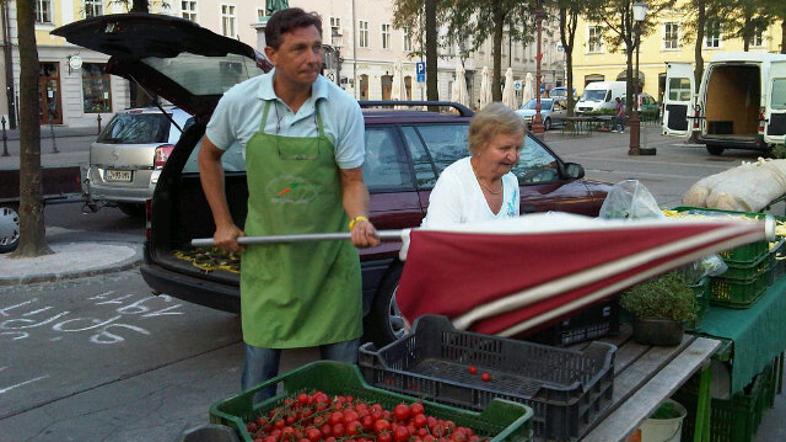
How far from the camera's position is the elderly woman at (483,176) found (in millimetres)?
3402

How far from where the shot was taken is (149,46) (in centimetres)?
439

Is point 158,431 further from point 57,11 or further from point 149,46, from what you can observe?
point 57,11

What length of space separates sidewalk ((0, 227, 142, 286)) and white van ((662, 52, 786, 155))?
17.0 metres

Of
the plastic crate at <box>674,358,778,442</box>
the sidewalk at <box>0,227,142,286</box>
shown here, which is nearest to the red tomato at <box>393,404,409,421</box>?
the plastic crate at <box>674,358,778,442</box>

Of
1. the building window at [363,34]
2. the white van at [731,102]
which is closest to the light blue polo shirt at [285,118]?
the white van at [731,102]

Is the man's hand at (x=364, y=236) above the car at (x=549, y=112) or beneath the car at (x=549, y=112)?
beneath

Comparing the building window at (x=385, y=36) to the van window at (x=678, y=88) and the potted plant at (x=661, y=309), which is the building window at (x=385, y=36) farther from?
the potted plant at (x=661, y=309)

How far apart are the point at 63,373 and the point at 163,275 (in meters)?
0.92

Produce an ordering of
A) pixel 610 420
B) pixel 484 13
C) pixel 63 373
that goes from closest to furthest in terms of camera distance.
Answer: pixel 610 420, pixel 63 373, pixel 484 13

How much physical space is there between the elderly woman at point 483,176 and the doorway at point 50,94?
41.5 meters

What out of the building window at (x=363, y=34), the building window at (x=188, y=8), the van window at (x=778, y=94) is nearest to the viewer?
the van window at (x=778, y=94)

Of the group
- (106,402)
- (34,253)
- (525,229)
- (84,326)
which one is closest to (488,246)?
(525,229)

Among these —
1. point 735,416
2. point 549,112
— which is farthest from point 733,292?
point 549,112

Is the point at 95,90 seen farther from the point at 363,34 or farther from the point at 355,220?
the point at 355,220
